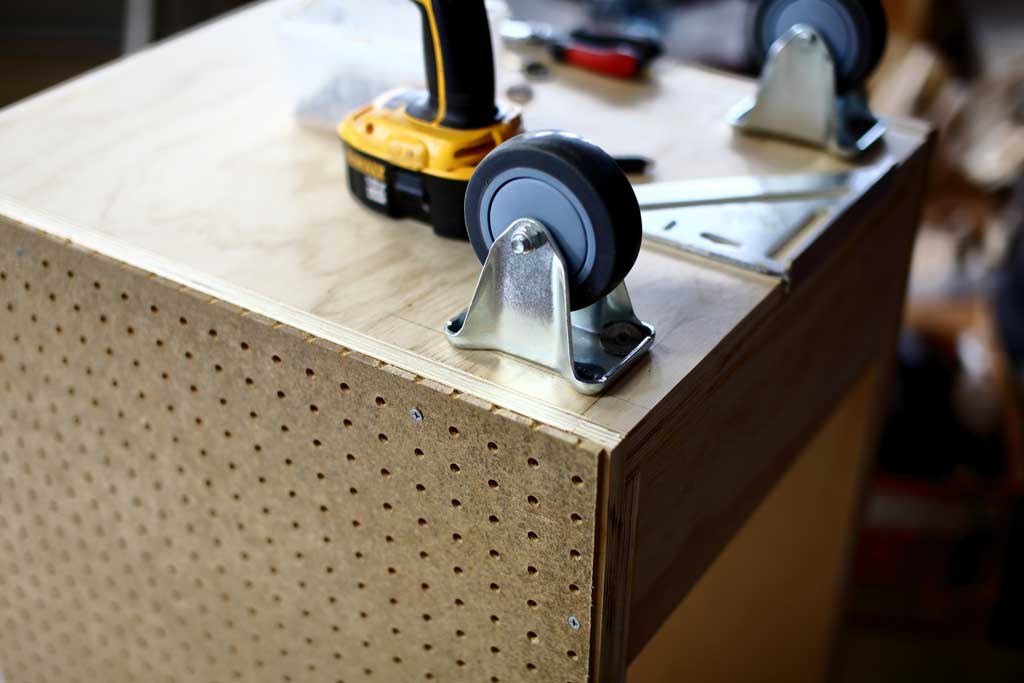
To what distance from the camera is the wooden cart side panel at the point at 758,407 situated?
0.74 m

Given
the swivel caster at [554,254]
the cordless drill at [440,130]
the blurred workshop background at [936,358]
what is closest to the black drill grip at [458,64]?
the cordless drill at [440,130]

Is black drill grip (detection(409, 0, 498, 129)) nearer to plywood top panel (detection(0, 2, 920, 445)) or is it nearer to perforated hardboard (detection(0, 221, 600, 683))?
plywood top panel (detection(0, 2, 920, 445))

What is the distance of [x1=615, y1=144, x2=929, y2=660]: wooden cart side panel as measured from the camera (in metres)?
0.74

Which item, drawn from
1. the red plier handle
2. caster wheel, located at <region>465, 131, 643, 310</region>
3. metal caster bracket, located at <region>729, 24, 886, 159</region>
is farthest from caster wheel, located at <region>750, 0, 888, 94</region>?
caster wheel, located at <region>465, 131, 643, 310</region>

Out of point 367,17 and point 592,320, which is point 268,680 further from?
point 367,17

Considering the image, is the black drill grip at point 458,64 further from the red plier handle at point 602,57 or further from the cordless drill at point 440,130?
the red plier handle at point 602,57

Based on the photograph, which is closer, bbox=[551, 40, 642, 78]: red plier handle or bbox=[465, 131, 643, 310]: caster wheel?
bbox=[465, 131, 643, 310]: caster wheel

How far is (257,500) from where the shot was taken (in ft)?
→ 2.74

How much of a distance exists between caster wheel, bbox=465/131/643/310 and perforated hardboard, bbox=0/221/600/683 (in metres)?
0.10

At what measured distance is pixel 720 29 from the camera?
203cm

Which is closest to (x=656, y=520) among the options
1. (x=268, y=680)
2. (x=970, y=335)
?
(x=268, y=680)

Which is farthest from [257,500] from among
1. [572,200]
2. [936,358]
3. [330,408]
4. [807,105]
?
[936,358]

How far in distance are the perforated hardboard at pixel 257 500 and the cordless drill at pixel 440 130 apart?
0.56ft

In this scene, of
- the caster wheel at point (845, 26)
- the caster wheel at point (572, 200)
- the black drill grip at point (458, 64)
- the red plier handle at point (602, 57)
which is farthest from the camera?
the red plier handle at point (602, 57)
